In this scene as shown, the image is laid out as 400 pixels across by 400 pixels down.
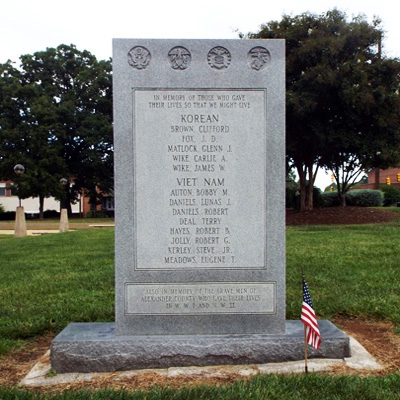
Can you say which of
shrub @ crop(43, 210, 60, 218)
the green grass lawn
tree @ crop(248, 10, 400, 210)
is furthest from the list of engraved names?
shrub @ crop(43, 210, 60, 218)

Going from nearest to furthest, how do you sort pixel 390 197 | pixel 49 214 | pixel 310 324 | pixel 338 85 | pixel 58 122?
pixel 310 324, pixel 338 85, pixel 58 122, pixel 390 197, pixel 49 214

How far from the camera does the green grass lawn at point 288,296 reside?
3.05 m

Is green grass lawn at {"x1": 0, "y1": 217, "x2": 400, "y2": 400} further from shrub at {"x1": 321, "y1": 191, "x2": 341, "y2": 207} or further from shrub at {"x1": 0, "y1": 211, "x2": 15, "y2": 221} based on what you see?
shrub at {"x1": 0, "y1": 211, "x2": 15, "y2": 221}

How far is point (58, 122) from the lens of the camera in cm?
3809

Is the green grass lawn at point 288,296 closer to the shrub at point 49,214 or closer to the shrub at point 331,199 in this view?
the shrub at point 331,199

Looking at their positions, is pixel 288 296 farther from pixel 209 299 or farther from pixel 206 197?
pixel 206 197

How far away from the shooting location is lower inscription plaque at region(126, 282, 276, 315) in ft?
13.2

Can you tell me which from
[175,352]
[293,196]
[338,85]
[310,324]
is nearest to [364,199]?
[293,196]

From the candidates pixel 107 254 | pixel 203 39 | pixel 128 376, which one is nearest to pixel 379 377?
pixel 128 376

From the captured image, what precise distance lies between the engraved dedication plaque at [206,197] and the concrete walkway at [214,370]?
39 cm

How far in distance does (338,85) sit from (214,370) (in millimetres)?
18258

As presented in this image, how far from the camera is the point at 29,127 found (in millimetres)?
36844

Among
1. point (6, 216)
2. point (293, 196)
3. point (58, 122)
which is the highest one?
point (58, 122)

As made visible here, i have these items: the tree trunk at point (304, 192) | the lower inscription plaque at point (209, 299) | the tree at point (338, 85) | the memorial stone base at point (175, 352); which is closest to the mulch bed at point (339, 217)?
the tree trunk at point (304, 192)
